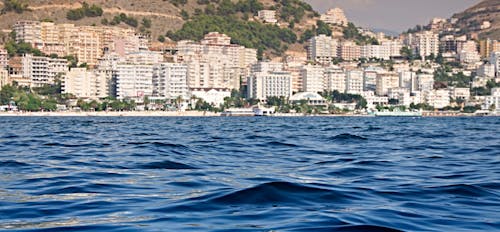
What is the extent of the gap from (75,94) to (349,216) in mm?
166547

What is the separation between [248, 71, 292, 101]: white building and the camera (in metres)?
187

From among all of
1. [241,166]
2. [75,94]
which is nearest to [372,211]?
[241,166]

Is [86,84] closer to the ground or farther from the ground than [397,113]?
farther from the ground

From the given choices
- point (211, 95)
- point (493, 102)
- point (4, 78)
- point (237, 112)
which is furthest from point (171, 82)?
point (493, 102)

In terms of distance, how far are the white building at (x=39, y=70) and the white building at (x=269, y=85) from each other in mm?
40433

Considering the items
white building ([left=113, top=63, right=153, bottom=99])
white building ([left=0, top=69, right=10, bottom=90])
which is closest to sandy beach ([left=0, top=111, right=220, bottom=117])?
white building ([left=113, top=63, right=153, bottom=99])

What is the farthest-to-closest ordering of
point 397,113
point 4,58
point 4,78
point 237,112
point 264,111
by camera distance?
point 4,58 < point 397,113 < point 4,78 < point 264,111 < point 237,112

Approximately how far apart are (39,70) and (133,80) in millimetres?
21991

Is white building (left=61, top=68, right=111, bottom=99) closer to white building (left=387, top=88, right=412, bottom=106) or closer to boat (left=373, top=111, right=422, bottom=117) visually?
boat (left=373, top=111, right=422, bottom=117)

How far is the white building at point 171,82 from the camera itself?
584 ft

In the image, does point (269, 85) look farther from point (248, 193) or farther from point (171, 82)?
point (248, 193)

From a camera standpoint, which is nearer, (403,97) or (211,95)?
(211,95)

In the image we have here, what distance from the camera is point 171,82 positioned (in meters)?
179

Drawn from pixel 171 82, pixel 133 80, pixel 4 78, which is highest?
pixel 4 78
